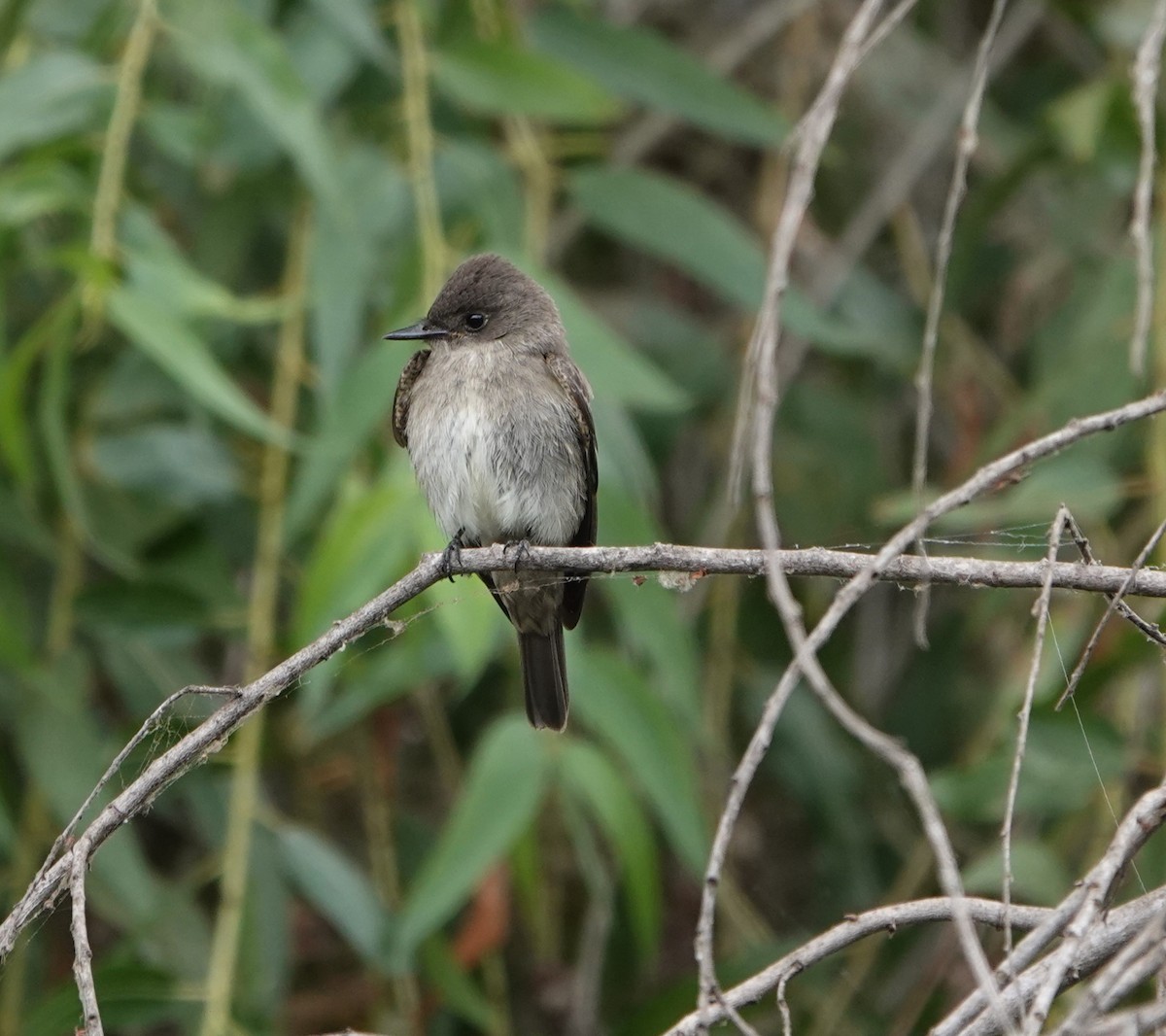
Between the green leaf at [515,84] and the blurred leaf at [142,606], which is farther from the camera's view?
the blurred leaf at [142,606]

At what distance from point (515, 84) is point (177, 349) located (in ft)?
3.98

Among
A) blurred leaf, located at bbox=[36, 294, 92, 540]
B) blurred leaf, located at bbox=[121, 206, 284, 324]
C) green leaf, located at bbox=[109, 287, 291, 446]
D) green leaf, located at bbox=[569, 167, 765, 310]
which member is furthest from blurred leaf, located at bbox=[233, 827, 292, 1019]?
green leaf, located at bbox=[569, 167, 765, 310]

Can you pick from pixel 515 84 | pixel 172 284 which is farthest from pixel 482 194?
pixel 172 284

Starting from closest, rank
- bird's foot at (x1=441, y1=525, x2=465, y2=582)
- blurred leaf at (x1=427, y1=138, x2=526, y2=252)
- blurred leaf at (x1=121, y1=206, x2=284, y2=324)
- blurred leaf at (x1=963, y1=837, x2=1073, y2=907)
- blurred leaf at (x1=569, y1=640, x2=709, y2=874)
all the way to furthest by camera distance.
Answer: bird's foot at (x1=441, y1=525, x2=465, y2=582)
blurred leaf at (x1=121, y1=206, x2=284, y2=324)
blurred leaf at (x1=963, y1=837, x2=1073, y2=907)
blurred leaf at (x1=569, y1=640, x2=709, y2=874)
blurred leaf at (x1=427, y1=138, x2=526, y2=252)

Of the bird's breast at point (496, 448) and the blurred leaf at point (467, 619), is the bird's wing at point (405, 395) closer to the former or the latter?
the bird's breast at point (496, 448)

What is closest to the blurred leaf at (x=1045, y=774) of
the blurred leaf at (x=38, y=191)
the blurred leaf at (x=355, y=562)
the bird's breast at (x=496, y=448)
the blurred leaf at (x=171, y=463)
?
the bird's breast at (x=496, y=448)

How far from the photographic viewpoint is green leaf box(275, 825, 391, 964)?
4410 mm

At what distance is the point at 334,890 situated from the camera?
14.6 feet

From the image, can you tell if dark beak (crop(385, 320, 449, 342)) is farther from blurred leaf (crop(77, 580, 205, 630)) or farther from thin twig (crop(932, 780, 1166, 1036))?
thin twig (crop(932, 780, 1166, 1036))

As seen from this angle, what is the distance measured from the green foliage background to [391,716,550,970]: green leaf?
0.01m

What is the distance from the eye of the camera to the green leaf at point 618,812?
4.13 metres

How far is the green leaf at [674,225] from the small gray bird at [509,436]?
45 cm

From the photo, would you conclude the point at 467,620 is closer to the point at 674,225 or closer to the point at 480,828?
the point at 480,828

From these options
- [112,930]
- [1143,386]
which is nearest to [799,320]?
[1143,386]
